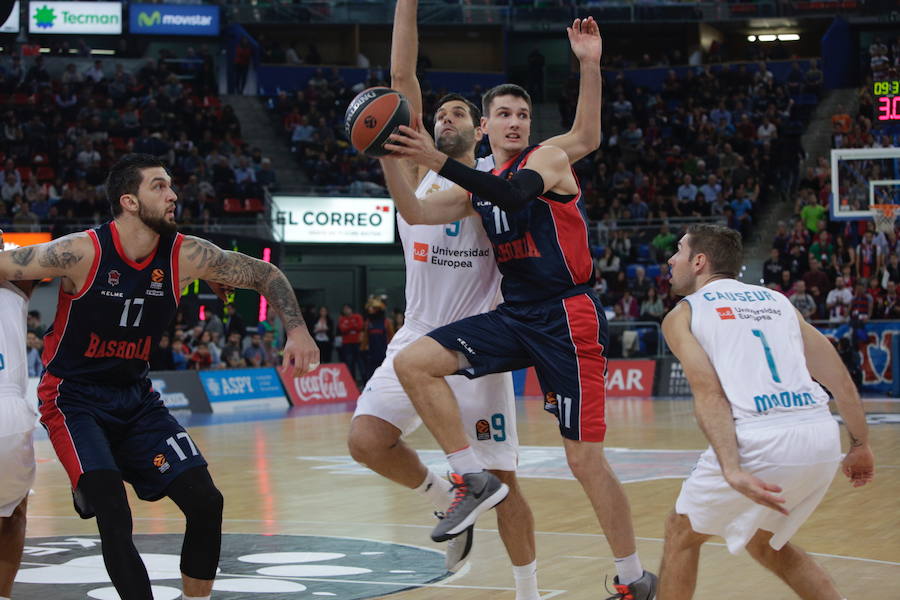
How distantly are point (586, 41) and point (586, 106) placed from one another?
1.16 ft

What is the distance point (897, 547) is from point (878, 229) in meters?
14.5

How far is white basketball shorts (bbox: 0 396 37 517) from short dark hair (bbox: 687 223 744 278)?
9.74 feet

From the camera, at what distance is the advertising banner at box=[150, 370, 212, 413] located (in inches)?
722

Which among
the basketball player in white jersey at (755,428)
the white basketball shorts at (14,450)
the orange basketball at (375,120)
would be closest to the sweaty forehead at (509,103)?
the orange basketball at (375,120)

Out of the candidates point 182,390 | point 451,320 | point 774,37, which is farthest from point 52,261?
point 774,37

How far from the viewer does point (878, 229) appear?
68.1 ft

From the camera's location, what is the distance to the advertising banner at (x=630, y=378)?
21.8 meters

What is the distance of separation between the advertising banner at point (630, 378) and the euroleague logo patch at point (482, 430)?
15.8 m

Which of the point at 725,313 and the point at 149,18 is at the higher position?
the point at 149,18

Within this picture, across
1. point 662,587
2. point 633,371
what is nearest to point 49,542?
point 662,587

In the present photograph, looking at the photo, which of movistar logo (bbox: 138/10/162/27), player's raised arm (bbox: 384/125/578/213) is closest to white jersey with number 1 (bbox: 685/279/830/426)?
player's raised arm (bbox: 384/125/578/213)

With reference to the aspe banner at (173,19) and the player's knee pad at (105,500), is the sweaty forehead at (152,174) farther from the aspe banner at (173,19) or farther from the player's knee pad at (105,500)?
the aspe banner at (173,19)

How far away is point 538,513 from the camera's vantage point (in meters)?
8.90

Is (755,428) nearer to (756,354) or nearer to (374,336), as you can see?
(756,354)
